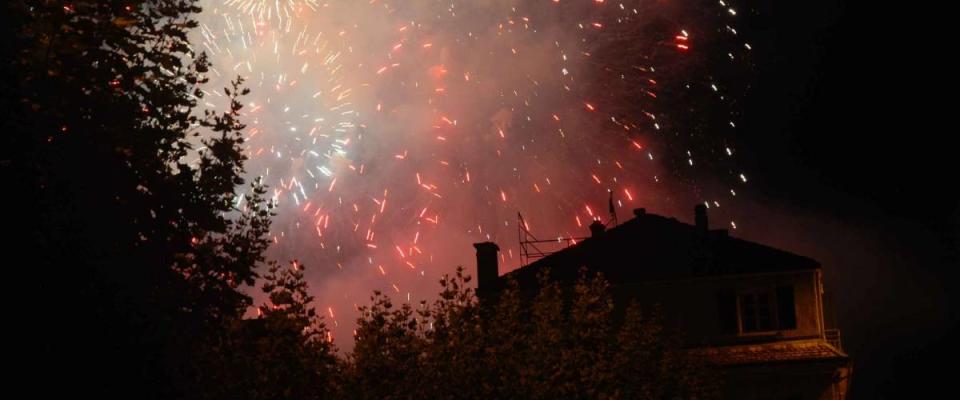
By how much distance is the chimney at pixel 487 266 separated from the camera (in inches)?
1464

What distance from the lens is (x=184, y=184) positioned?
57.9ft

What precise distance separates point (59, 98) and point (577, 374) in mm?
12020

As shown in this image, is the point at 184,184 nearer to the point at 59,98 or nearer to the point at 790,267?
the point at 59,98

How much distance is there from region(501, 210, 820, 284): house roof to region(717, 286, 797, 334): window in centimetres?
77

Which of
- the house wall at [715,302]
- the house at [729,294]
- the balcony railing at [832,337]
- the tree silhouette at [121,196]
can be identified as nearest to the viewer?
the tree silhouette at [121,196]

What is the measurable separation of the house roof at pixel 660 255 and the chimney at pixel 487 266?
4.94 ft

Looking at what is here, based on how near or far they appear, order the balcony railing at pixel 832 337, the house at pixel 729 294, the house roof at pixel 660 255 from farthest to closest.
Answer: the house roof at pixel 660 255
the balcony railing at pixel 832 337
the house at pixel 729 294

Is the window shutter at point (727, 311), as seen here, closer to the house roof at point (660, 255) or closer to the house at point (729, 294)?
the house at point (729, 294)

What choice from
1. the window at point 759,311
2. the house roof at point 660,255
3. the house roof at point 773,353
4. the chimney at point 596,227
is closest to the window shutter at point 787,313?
the window at point 759,311

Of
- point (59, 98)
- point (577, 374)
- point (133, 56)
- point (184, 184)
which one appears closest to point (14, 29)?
point (59, 98)

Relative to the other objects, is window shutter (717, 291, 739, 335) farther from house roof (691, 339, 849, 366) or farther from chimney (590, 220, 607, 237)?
chimney (590, 220, 607, 237)

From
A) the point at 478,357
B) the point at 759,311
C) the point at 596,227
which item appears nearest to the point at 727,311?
the point at 759,311

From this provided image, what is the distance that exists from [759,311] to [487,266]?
10.0m

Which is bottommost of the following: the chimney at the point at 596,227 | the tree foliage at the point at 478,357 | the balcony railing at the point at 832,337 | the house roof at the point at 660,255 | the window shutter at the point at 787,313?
the tree foliage at the point at 478,357
